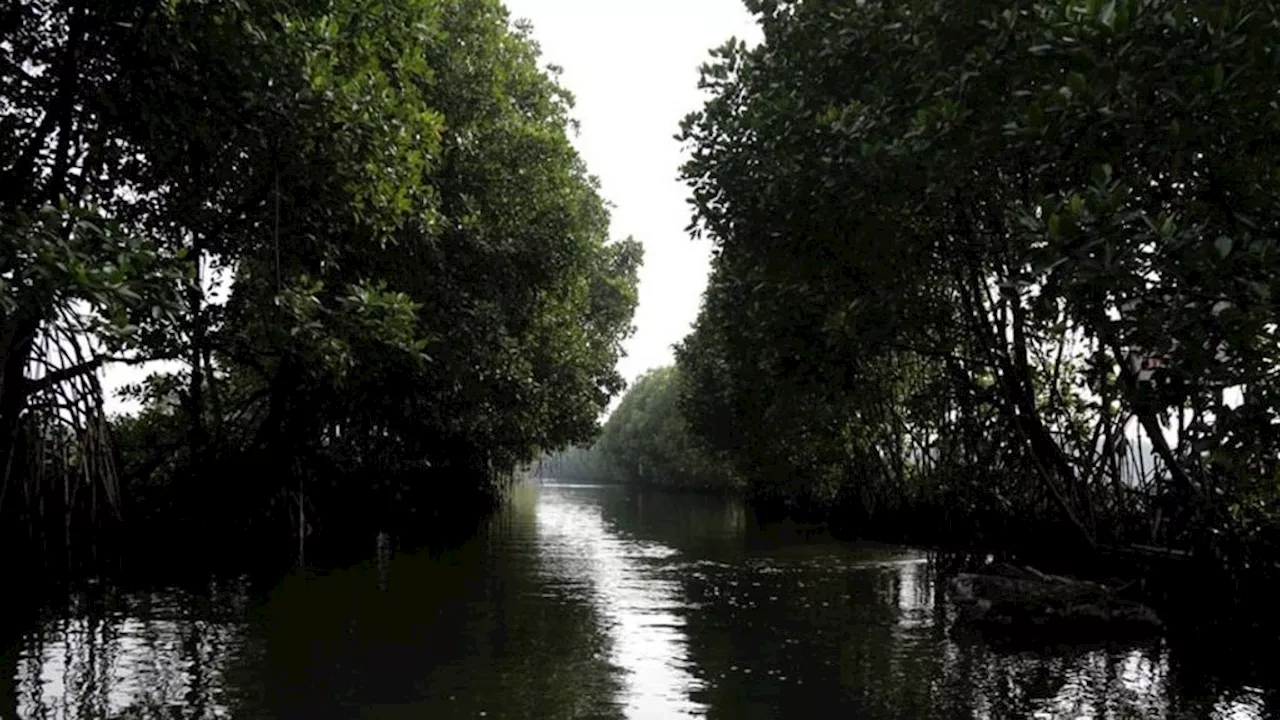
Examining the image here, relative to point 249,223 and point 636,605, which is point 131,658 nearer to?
point 249,223

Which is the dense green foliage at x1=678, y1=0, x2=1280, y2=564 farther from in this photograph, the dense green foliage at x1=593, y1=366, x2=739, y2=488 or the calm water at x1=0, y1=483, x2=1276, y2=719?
the dense green foliage at x1=593, y1=366, x2=739, y2=488

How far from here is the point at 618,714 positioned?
9094 millimetres

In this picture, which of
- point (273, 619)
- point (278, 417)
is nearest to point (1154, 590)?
point (273, 619)

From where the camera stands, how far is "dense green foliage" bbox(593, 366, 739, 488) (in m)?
75.8

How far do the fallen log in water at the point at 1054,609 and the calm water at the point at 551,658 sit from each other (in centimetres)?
68

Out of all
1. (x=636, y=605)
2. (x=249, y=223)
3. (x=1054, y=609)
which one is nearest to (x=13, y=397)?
(x=249, y=223)

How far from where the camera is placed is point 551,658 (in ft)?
37.5

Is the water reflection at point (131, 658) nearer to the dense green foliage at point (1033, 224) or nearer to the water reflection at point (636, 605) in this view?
the water reflection at point (636, 605)

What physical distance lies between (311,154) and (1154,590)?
13763mm

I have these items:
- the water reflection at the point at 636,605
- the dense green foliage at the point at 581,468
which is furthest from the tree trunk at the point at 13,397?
the dense green foliage at the point at 581,468

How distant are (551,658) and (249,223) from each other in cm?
748

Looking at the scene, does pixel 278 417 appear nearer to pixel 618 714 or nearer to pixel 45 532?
pixel 45 532

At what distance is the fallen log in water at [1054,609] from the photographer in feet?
44.1

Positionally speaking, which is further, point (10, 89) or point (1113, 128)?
point (10, 89)
